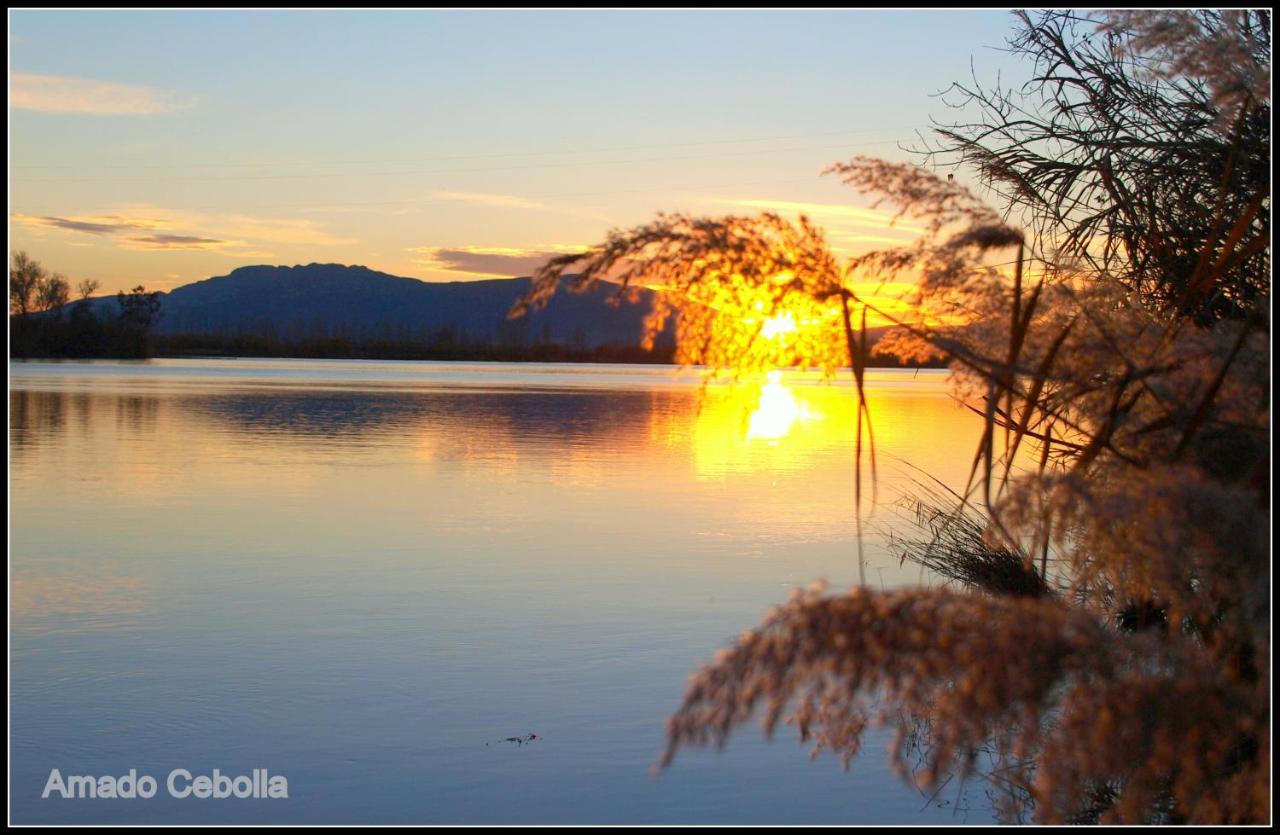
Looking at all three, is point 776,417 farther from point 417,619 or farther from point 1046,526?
point 1046,526

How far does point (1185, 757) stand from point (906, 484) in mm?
14753

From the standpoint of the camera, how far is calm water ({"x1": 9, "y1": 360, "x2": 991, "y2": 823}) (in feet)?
18.2

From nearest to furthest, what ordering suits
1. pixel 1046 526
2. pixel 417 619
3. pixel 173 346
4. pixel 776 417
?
pixel 1046 526 < pixel 417 619 < pixel 776 417 < pixel 173 346

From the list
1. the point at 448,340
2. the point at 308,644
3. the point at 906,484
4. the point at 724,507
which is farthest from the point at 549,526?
the point at 448,340

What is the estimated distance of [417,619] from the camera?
8.52 meters

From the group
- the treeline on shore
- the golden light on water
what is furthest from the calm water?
the treeline on shore

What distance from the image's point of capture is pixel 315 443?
2084 cm

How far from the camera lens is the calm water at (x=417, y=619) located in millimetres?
5559

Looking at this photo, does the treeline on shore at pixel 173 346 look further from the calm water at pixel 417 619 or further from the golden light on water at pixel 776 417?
the calm water at pixel 417 619

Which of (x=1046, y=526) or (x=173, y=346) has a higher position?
(x=1046, y=526)

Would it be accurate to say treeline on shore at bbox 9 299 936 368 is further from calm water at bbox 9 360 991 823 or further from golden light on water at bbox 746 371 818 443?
calm water at bbox 9 360 991 823

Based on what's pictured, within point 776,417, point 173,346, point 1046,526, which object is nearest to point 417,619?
point 1046,526

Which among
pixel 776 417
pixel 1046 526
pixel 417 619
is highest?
pixel 1046 526

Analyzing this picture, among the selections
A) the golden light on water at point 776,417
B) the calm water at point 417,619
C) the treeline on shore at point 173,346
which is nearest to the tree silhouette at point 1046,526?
the calm water at point 417,619
